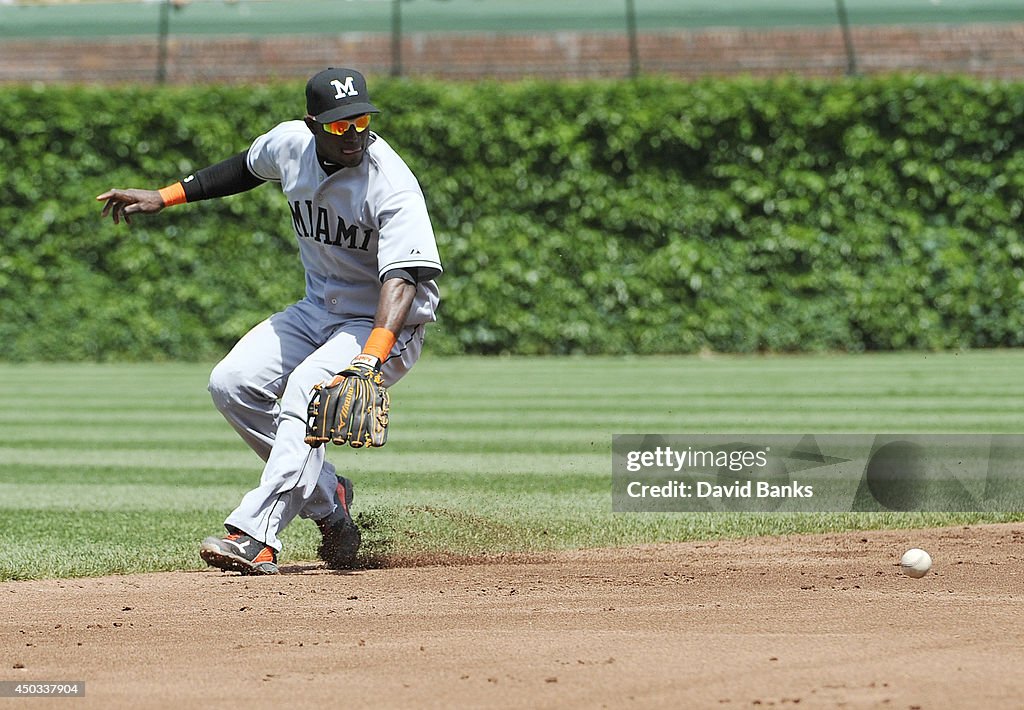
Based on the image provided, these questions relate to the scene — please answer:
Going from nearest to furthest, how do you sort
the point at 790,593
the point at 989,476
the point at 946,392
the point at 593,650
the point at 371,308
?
the point at 593,650 → the point at 790,593 → the point at 371,308 → the point at 989,476 → the point at 946,392

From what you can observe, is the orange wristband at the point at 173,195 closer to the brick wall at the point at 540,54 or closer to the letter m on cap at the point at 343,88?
the letter m on cap at the point at 343,88

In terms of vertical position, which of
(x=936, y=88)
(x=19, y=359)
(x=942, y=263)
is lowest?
(x=19, y=359)

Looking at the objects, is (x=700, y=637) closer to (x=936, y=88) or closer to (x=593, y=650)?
(x=593, y=650)

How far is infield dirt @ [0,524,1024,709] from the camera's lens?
10.7 feet

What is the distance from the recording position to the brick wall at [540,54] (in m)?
21.9

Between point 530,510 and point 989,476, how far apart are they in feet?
9.00

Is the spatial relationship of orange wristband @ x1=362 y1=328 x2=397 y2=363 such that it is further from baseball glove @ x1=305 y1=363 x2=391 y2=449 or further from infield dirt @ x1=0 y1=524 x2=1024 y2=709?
infield dirt @ x1=0 y1=524 x2=1024 y2=709

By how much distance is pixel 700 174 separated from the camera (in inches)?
685

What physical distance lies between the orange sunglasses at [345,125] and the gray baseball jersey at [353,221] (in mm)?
191

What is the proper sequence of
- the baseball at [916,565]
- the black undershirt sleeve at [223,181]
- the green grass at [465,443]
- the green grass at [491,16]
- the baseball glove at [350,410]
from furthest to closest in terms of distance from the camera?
the green grass at [491,16]
the green grass at [465,443]
the black undershirt sleeve at [223,181]
the baseball at [916,565]
the baseball glove at [350,410]

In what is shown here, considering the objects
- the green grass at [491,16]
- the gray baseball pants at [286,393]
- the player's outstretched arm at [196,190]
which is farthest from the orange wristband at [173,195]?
the green grass at [491,16]

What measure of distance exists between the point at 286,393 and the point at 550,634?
5.65 ft

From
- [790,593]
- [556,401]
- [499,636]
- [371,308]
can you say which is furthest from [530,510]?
[556,401]

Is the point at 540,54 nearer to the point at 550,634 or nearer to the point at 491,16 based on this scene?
the point at 491,16
